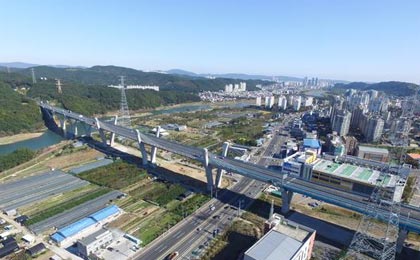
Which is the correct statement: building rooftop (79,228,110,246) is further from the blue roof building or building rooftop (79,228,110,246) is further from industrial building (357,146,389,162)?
industrial building (357,146,389,162)

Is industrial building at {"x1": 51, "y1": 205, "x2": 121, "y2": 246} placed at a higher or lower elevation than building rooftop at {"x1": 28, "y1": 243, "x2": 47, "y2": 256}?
higher

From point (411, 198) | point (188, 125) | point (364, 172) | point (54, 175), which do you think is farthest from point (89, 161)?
point (411, 198)

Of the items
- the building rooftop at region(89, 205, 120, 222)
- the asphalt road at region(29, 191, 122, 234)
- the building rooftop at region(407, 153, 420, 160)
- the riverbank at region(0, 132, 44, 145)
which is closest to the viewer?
the asphalt road at region(29, 191, 122, 234)

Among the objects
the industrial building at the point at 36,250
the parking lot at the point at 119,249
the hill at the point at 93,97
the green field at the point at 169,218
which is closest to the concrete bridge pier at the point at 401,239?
the green field at the point at 169,218

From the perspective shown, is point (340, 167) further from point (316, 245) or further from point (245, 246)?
point (245, 246)

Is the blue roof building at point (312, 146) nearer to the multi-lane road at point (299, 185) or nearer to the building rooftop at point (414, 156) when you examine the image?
the building rooftop at point (414, 156)

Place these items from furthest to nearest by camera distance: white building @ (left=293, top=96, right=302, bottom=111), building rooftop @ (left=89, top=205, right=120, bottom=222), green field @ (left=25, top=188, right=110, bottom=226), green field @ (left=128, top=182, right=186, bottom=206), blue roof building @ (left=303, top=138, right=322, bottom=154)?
1. white building @ (left=293, top=96, right=302, bottom=111)
2. blue roof building @ (left=303, top=138, right=322, bottom=154)
3. green field @ (left=128, top=182, right=186, bottom=206)
4. green field @ (left=25, top=188, right=110, bottom=226)
5. building rooftop @ (left=89, top=205, right=120, bottom=222)

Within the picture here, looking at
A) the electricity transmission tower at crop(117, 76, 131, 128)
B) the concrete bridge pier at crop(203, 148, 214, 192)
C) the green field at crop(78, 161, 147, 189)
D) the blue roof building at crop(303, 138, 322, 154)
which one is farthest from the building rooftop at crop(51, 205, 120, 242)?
the blue roof building at crop(303, 138, 322, 154)

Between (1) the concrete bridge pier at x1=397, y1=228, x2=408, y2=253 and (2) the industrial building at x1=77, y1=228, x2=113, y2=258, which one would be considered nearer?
(2) the industrial building at x1=77, y1=228, x2=113, y2=258
